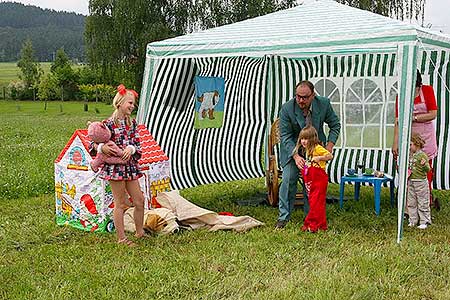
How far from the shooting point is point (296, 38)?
6293 millimetres

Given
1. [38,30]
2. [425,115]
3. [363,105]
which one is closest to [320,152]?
[425,115]

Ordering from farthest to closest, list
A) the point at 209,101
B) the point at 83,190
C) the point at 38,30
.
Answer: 1. the point at 38,30
2. the point at 209,101
3. the point at 83,190

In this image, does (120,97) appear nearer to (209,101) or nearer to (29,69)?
(209,101)

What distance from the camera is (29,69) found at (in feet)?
198

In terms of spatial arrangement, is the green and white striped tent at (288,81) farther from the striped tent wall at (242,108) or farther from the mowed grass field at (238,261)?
the mowed grass field at (238,261)

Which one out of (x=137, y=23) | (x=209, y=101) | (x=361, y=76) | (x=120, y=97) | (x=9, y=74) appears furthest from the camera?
(x=9, y=74)

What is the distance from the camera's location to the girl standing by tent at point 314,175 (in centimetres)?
641

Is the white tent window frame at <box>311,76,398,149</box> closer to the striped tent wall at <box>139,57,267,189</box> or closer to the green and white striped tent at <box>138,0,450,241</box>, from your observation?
the green and white striped tent at <box>138,0,450,241</box>

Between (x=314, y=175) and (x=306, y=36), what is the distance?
1.36m

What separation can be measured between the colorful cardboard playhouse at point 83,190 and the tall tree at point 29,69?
1977 inches

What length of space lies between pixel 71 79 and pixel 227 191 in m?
46.5

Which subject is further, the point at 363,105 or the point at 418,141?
the point at 363,105

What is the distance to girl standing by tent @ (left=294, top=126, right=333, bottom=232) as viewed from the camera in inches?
252

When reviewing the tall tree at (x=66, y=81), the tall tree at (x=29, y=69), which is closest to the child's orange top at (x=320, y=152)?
the tall tree at (x=66, y=81)
